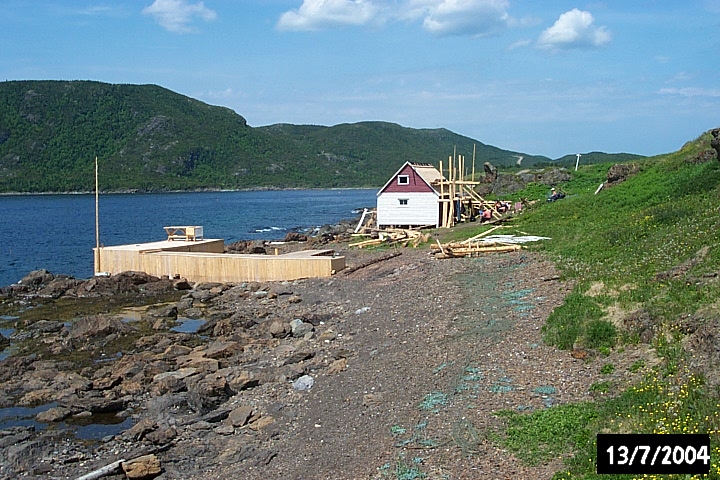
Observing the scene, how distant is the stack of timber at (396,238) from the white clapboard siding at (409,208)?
40.1 inches

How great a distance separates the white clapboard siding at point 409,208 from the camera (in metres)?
44.6

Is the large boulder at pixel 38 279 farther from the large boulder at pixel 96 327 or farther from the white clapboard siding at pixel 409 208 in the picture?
the white clapboard siding at pixel 409 208

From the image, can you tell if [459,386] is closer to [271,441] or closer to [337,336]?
[271,441]

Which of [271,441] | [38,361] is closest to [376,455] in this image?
[271,441]

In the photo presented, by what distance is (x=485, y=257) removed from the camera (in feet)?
89.1

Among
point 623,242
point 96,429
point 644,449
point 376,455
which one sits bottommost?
point 96,429

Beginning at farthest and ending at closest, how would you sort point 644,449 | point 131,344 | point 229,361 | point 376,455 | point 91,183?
point 91,183, point 131,344, point 229,361, point 376,455, point 644,449

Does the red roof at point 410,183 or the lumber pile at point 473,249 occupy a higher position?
→ the red roof at point 410,183

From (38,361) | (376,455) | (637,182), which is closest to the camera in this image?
(376,455)

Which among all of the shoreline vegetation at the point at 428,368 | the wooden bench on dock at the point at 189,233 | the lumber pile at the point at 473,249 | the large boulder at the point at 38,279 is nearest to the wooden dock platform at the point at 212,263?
the wooden bench on dock at the point at 189,233

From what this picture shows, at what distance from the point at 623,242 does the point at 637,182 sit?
14.8 metres

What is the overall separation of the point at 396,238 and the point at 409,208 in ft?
17.2

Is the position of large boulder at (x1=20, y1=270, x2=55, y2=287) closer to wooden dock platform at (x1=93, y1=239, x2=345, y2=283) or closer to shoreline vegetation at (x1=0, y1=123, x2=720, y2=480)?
wooden dock platform at (x1=93, y1=239, x2=345, y2=283)

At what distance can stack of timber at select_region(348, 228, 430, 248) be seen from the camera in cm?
3759
